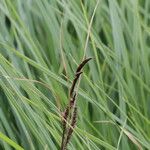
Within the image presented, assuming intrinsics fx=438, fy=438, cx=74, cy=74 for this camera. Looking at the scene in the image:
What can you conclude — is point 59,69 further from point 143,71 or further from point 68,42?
point 143,71

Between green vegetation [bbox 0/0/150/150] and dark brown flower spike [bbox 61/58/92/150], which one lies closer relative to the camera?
dark brown flower spike [bbox 61/58/92/150]

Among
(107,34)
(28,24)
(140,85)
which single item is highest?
(28,24)

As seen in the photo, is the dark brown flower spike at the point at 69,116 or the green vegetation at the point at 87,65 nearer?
the dark brown flower spike at the point at 69,116

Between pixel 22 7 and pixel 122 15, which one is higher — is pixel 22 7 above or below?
above

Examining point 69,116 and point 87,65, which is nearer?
point 69,116

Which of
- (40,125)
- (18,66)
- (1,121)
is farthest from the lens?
(18,66)

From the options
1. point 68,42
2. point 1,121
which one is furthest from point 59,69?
point 1,121

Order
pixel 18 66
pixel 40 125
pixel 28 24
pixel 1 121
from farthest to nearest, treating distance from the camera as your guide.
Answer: pixel 28 24 < pixel 18 66 < pixel 1 121 < pixel 40 125

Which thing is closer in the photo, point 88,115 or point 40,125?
point 40,125
